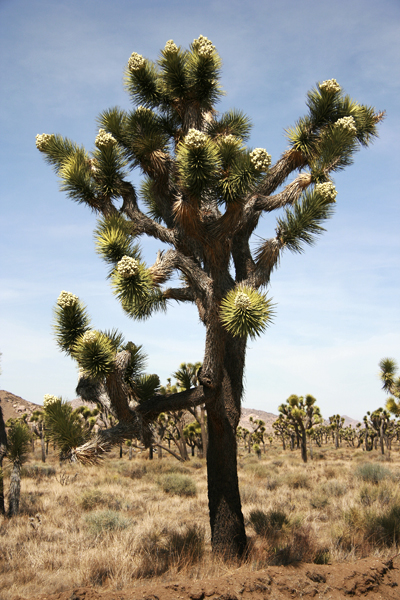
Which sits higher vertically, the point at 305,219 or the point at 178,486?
the point at 305,219

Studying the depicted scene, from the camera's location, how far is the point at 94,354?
16.2 feet

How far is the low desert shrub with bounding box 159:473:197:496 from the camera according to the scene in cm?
1334

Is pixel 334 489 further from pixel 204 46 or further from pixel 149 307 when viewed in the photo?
pixel 204 46

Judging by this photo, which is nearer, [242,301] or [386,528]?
[242,301]

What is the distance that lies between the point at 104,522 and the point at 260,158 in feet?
25.3

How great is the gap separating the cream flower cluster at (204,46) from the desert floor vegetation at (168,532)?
6.26 m

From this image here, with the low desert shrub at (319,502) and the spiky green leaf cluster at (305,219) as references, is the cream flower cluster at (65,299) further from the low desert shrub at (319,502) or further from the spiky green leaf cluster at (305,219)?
the low desert shrub at (319,502)

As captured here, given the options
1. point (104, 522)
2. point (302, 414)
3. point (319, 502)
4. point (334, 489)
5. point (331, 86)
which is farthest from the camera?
point (302, 414)

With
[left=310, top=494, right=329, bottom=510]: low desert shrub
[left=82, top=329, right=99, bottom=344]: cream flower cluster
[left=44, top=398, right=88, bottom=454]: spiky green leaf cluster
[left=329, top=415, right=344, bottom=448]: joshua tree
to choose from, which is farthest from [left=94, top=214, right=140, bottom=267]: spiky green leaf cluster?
[left=329, top=415, right=344, bottom=448]: joshua tree

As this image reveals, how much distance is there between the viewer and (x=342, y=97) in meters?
6.82

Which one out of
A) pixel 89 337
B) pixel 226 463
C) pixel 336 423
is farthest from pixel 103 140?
pixel 336 423

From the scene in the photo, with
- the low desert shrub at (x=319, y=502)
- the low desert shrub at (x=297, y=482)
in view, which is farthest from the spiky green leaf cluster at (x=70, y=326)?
the low desert shrub at (x=297, y=482)

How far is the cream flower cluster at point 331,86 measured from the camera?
21.3ft

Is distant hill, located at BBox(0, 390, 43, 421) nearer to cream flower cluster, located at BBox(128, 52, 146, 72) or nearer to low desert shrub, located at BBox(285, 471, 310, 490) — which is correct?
low desert shrub, located at BBox(285, 471, 310, 490)
